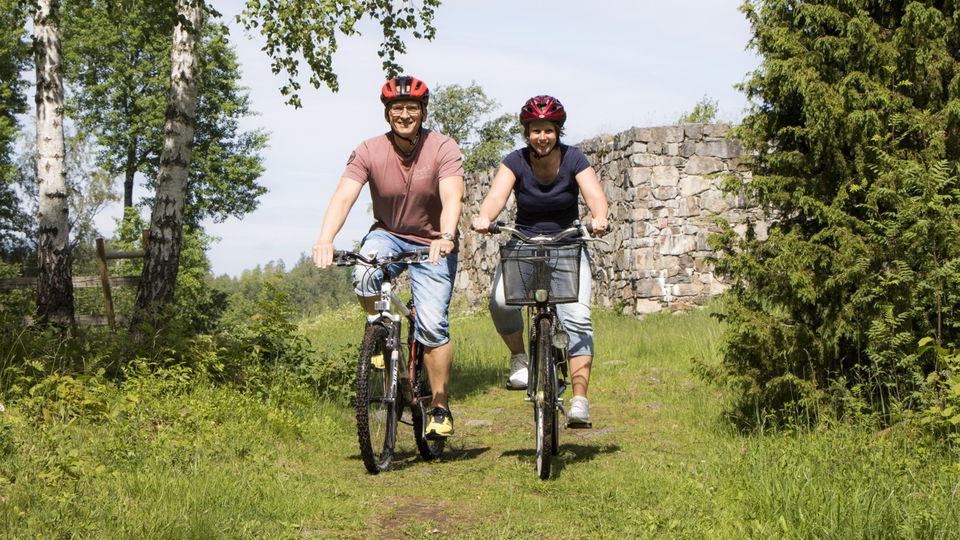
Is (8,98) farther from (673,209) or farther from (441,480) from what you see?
(441,480)

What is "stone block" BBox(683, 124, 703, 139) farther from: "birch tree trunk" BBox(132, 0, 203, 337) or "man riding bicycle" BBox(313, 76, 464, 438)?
"man riding bicycle" BBox(313, 76, 464, 438)

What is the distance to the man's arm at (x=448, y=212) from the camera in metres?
5.40

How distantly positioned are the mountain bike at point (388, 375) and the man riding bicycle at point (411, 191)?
0.41 feet

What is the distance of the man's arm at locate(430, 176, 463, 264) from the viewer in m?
5.40

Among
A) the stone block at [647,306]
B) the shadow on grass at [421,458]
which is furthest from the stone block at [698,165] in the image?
the shadow on grass at [421,458]

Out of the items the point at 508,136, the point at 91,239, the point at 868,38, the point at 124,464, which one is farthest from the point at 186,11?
the point at 91,239

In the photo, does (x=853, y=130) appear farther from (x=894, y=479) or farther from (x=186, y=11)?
(x=186, y=11)

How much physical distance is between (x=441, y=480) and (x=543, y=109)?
2350 millimetres

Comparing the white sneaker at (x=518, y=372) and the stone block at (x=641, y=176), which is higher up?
the stone block at (x=641, y=176)

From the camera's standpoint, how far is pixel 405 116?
5801 mm

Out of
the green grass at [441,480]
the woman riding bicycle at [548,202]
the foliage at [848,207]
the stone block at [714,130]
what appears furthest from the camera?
the stone block at [714,130]

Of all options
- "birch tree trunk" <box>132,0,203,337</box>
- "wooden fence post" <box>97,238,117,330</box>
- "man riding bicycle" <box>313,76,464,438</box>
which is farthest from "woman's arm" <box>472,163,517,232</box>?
"wooden fence post" <box>97,238,117,330</box>

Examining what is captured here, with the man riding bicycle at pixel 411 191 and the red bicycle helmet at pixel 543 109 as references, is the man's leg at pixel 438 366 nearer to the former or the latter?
the man riding bicycle at pixel 411 191

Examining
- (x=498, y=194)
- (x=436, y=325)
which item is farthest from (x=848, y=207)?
(x=436, y=325)
